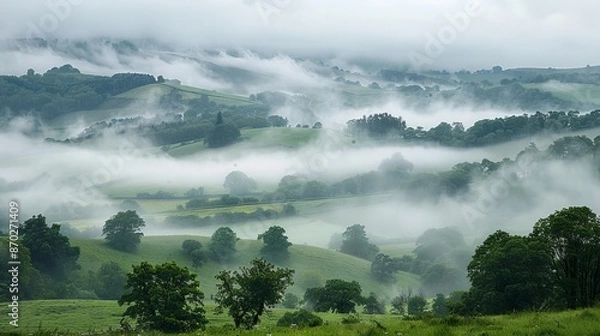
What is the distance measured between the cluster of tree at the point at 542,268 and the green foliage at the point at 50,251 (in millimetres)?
102302

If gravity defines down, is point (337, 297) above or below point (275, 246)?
below

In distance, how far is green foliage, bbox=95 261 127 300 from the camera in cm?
12750

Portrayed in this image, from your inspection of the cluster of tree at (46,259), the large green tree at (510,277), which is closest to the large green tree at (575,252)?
the large green tree at (510,277)

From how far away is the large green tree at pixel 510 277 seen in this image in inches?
2021

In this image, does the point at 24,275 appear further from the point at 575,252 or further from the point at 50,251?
the point at 575,252

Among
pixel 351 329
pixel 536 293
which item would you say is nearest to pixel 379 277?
pixel 536 293

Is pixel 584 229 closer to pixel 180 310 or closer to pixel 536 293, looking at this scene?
pixel 536 293

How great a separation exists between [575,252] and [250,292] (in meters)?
28.7

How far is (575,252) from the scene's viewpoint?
41688 mm

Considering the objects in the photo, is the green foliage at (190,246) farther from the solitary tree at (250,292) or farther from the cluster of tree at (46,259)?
the solitary tree at (250,292)

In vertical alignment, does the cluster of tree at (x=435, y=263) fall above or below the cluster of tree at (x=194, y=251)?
below

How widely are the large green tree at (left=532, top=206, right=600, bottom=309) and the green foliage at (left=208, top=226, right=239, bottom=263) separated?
114m

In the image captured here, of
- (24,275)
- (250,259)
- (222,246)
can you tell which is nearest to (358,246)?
(250,259)

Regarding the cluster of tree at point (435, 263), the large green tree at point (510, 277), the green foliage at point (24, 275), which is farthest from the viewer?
the cluster of tree at point (435, 263)
